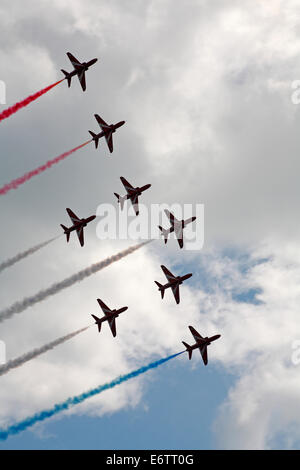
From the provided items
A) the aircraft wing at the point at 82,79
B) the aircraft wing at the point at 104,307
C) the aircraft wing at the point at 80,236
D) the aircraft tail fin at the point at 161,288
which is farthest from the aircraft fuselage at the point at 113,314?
the aircraft wing at the point at 82,79

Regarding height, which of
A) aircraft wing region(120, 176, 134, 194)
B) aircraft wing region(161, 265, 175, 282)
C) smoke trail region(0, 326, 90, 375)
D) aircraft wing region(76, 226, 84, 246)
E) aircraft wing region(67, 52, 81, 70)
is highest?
aircraft wing region(67, 52, 81, 70)

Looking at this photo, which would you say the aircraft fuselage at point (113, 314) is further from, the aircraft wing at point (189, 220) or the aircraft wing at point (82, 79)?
the aircraft wing at point (82, 79)

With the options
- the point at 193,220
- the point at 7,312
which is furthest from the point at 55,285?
the point at 193,220

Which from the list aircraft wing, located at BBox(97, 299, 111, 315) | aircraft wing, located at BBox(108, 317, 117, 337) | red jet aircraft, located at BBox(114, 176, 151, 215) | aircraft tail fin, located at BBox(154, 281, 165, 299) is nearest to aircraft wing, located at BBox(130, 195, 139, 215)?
red jet aircraft, located at BBox(114, 176, 151, 215)

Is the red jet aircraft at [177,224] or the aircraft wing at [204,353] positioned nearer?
the aircraft wing at [204,353]

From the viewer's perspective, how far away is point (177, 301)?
548ft

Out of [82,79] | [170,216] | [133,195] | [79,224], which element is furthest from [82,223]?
[82,79]

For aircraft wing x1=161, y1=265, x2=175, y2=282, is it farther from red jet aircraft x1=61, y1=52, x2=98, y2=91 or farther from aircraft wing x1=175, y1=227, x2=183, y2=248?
red jet aircraft x1=61, y1=52, x2=98, y2=91

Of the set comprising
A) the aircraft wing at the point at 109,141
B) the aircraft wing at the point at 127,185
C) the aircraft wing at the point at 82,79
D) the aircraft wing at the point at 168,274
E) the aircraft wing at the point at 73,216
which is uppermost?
the aircraft wing at the point at 82,79

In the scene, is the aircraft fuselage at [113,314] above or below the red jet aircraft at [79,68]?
below

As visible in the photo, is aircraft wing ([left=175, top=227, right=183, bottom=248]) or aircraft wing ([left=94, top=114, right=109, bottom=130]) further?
aircraft wing ([left=175, top=227, right=183, bottom=248])

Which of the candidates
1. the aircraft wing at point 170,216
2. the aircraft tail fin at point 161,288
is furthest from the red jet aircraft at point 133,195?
the aircraft tail fin at point 161,288
